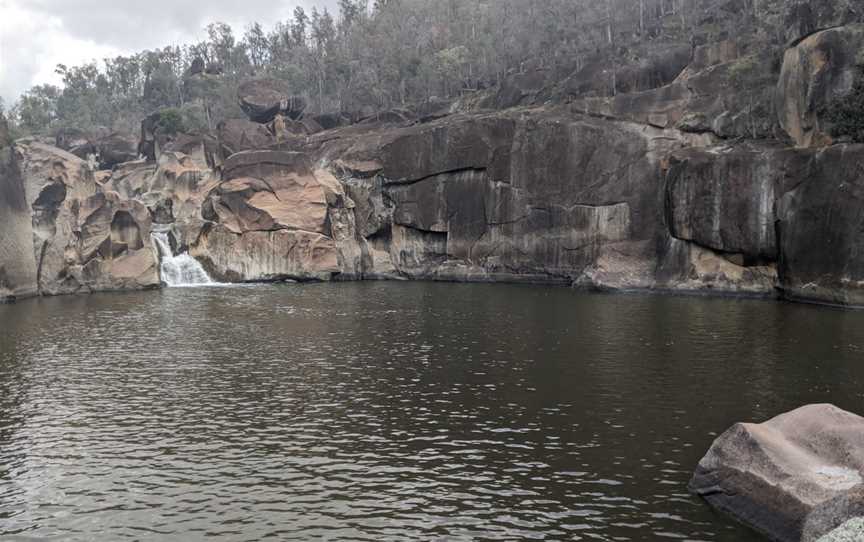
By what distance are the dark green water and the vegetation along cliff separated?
30.7 ft

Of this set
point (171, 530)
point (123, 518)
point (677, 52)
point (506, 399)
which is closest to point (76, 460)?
point (123, 518)

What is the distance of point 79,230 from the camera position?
54.2 metres

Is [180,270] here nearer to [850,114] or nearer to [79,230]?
[79,230]

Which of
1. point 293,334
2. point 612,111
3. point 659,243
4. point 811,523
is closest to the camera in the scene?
point 811,523

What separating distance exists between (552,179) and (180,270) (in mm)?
31222

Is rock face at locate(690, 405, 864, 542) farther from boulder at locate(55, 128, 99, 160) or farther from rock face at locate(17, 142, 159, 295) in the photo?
boulder at locate(55, 128, 99, 160)

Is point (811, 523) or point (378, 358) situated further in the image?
point (378, 358)

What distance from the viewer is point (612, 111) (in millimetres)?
54375

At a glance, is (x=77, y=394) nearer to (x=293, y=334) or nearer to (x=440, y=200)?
(x=293, y=334)

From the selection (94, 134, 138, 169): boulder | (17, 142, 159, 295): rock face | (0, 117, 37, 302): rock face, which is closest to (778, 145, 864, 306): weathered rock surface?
(17, 142, 159, 295): rock face

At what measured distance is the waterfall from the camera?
57938mm

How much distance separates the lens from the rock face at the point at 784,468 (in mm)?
11953

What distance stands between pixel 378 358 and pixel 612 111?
35330mm

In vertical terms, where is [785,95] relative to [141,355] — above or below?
above
